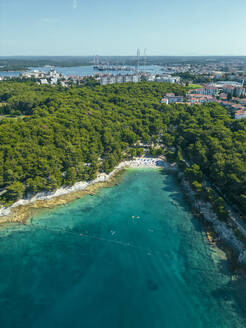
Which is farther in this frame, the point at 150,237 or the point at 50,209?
the point at 50,209

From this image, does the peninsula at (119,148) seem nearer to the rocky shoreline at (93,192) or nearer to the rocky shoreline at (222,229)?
the rocky shoreline at (222,229)

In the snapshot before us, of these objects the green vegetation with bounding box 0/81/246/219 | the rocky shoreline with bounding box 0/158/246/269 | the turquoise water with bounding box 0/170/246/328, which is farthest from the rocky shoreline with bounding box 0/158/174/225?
the turquoise water with bounding box 0/170/246/328

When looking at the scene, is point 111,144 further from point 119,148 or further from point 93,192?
point 93,192

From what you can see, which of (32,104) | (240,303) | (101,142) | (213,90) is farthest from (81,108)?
(213,90)

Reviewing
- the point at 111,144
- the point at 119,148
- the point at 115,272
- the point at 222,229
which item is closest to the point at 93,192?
the point at 111,144

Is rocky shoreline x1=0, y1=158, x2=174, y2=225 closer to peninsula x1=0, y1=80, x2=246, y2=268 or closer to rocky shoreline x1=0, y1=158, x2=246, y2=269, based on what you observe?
rocky shoreline x1=0, y1=158, x2=246, y2=269

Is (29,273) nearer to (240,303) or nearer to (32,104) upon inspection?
(240,303)
